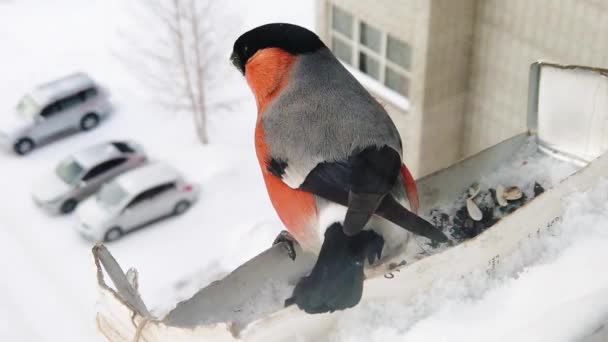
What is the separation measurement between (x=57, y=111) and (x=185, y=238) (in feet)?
3.97

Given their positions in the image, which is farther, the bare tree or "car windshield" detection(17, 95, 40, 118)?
"car windshield" detection(17, 95, 40, 118)

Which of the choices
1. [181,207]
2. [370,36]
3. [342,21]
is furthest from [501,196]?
[181,207]

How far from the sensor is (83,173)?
3838 mm

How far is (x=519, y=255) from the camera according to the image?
0.94 meters

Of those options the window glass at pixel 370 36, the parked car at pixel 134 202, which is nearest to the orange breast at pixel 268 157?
the window glass at pixel 370 36

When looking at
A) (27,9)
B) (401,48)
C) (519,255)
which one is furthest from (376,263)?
(27,9)

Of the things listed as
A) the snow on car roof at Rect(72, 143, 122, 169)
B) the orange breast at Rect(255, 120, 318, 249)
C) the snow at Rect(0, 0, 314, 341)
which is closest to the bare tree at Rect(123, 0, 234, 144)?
the snow at Rect(0, 0, 314, 341)

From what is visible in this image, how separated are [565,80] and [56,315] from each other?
2.52 m

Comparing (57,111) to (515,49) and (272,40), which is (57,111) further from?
(272,40)

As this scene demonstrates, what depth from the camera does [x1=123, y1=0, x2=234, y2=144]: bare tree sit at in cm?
400

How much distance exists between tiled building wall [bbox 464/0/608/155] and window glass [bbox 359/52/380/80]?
36cm

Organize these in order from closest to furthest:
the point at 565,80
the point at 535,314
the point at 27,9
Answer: the point at 535,314 → the point at 565,80 → the point at 27,9

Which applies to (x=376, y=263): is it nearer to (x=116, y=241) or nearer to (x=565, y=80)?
(x=565, y=80)

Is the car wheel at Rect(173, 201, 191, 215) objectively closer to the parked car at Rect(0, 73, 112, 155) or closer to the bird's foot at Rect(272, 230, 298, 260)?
the parked car at Rect(0, 73, 112, 155)
